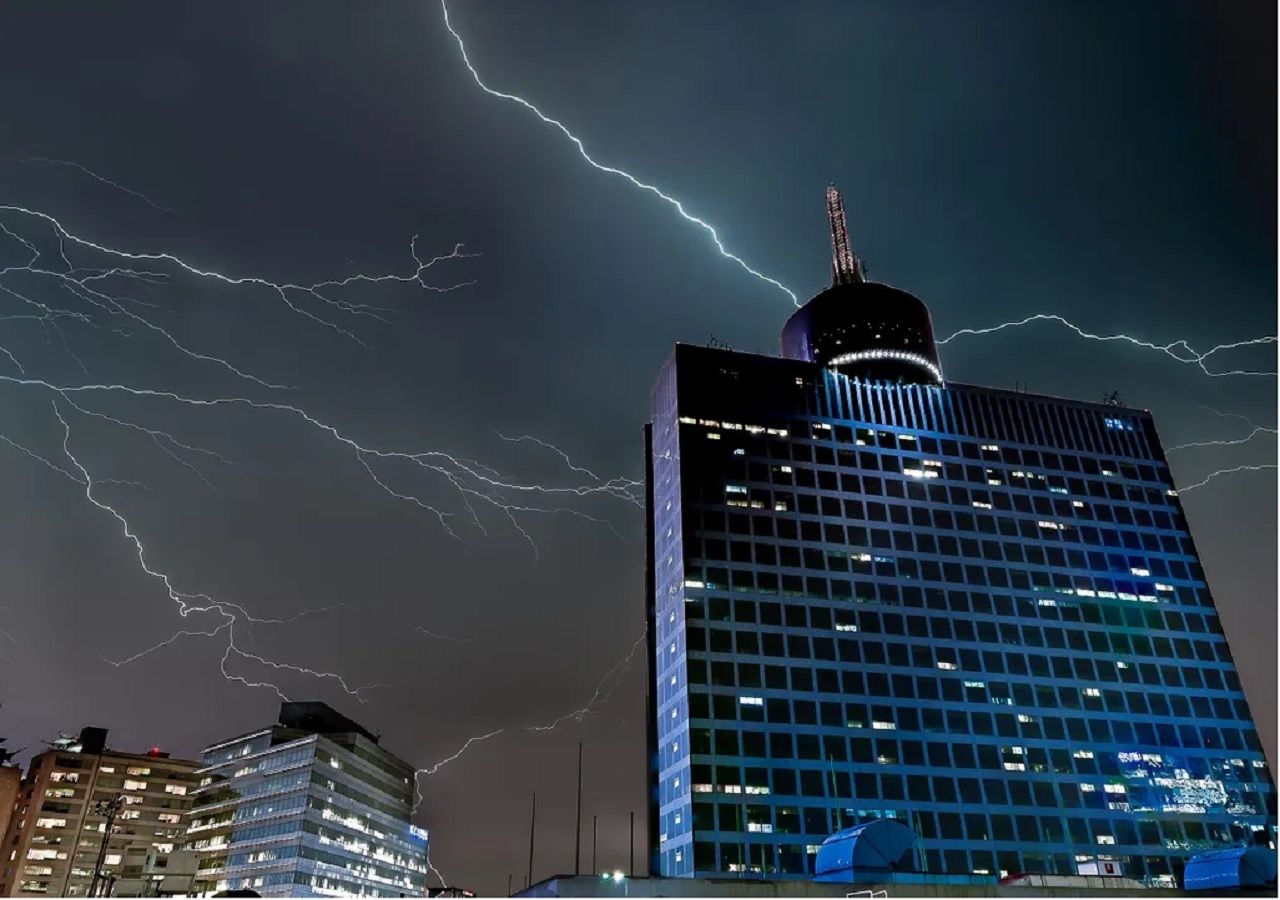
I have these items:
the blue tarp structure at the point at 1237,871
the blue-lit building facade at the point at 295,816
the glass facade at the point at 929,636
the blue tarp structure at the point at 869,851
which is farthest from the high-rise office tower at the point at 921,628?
the blue tarp structure at the point at 869,851

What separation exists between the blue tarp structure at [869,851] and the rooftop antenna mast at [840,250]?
354 ft

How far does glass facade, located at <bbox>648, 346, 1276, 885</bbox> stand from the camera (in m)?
96.6

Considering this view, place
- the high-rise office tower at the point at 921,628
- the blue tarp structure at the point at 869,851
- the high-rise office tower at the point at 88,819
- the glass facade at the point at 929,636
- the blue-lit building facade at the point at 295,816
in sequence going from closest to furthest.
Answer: the blue tarp structure at the point at 869,851 → the glass facade at the point at 929,636 → the high-rise office tower at the point at 921,628 → the blue-lit building facade at the point at 295,816 → the high-rise office tower at the point at 88,819

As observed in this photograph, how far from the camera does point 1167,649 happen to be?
379ft

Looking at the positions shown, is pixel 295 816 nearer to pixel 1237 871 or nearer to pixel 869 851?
pixel 869 851

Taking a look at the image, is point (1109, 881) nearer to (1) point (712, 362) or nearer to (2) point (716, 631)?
(2) point (716, 631)

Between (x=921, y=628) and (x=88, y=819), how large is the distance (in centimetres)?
13675

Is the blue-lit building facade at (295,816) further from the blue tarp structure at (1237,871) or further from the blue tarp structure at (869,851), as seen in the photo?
the blue tarp structure at (1237,871)

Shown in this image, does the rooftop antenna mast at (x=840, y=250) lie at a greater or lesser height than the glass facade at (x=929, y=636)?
greater

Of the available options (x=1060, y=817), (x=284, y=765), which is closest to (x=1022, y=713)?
(x=1060, y=817)

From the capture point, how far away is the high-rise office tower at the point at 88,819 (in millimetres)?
143375

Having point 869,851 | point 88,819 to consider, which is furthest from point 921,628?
point 88,819

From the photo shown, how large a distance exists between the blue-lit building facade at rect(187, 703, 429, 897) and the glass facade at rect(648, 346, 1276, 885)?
4730 cm

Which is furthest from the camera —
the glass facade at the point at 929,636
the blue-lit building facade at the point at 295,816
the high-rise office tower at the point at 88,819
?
the high-rise office tower at the point at 88,819
